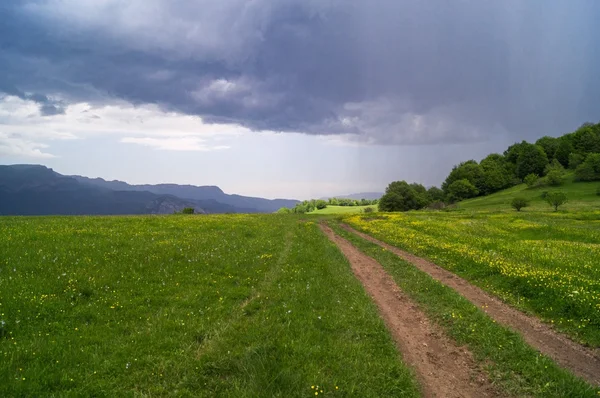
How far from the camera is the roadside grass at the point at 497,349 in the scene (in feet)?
24.4

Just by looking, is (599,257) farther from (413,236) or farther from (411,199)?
(411,199)

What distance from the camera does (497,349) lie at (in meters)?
9.20

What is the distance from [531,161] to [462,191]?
38.3m

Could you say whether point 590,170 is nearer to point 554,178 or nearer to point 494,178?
point 554,178

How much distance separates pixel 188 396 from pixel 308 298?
6293 mm

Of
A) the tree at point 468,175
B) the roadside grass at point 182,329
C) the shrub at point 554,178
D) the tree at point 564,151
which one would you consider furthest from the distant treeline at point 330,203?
the roadside grass at point 182,329

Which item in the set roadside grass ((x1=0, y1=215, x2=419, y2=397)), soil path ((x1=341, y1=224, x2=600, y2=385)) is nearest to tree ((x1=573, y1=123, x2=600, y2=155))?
soil path ((x1=341, y1=224, x2=600, y2=385))

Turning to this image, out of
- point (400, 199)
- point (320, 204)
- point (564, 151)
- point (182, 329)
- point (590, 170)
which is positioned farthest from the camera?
point (564, 151)

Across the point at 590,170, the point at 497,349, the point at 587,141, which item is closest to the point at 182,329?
the point at 497,349

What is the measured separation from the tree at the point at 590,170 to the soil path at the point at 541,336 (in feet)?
460

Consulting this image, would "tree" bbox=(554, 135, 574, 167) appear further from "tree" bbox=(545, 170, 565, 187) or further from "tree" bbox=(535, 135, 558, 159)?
"tree" bbox=(545, 170, 565, 187)

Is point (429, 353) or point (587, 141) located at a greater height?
point (587, 141)

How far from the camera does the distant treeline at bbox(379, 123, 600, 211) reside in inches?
5561

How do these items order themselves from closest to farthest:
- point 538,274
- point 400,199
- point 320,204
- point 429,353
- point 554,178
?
1. point 429,353
2. point 538,274
3. point 554,178
4. point 400,199
5. point 320,204
